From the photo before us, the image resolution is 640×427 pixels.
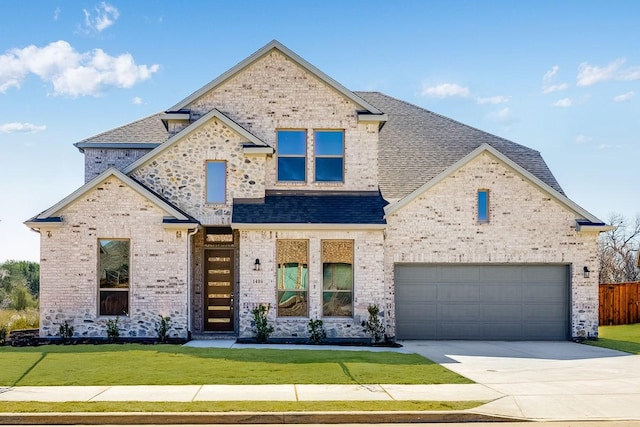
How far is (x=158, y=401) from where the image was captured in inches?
407

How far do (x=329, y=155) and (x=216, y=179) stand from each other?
11.4 feet

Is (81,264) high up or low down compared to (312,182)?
down

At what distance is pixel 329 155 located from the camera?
66.7ft

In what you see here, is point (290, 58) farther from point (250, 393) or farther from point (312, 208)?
point (250, 393)

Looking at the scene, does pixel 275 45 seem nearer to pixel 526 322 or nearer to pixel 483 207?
pixel 483 207

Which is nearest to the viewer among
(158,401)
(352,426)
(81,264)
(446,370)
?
(352,426)

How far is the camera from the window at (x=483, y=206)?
20.4 meters

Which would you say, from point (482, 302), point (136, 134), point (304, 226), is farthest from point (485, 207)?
point (136, 134)

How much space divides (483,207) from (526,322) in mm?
3761

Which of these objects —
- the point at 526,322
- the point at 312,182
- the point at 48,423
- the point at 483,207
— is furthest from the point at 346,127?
the point at 48,423

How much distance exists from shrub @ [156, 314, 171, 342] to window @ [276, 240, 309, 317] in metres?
3.16

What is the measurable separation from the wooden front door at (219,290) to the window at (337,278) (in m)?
3.20

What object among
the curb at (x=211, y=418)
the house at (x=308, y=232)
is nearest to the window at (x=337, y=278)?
the house at (x=308, y=232)

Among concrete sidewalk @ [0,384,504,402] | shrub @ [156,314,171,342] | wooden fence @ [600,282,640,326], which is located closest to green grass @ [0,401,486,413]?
concrete sidewalk @ [0,384,504,402]
